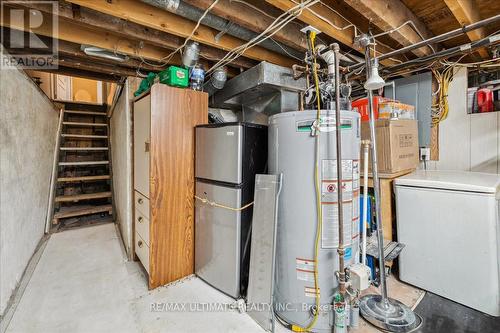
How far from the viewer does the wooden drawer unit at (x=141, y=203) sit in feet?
7.16

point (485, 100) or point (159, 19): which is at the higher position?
point (159, 19)

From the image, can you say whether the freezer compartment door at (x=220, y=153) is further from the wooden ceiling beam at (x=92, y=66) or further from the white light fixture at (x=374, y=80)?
the wooden ceiling beam at (x=92, y=66)

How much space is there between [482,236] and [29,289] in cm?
378

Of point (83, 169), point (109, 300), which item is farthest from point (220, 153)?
point (83, 169)

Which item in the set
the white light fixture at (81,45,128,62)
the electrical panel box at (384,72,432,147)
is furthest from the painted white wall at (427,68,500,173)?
the white light fixture at (81,45,128,62)

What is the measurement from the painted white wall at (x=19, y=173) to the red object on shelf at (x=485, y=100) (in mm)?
4306

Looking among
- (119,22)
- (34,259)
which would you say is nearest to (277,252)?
(119,22)

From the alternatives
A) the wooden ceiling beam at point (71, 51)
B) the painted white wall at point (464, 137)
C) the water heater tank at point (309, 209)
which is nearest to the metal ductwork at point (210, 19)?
the water heater tank at point (309, 209)

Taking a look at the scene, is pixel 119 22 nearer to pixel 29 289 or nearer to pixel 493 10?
pixel 29 289

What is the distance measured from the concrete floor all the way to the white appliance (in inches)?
9.3

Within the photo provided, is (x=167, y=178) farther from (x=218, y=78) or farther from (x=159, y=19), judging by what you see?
(x=159, y=19)

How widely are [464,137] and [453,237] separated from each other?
1315 millimetres

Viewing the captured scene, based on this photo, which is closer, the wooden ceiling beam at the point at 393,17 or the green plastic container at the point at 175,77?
the wooden ceiling beam at the point at 393,17

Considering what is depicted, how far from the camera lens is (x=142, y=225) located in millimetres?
2332
